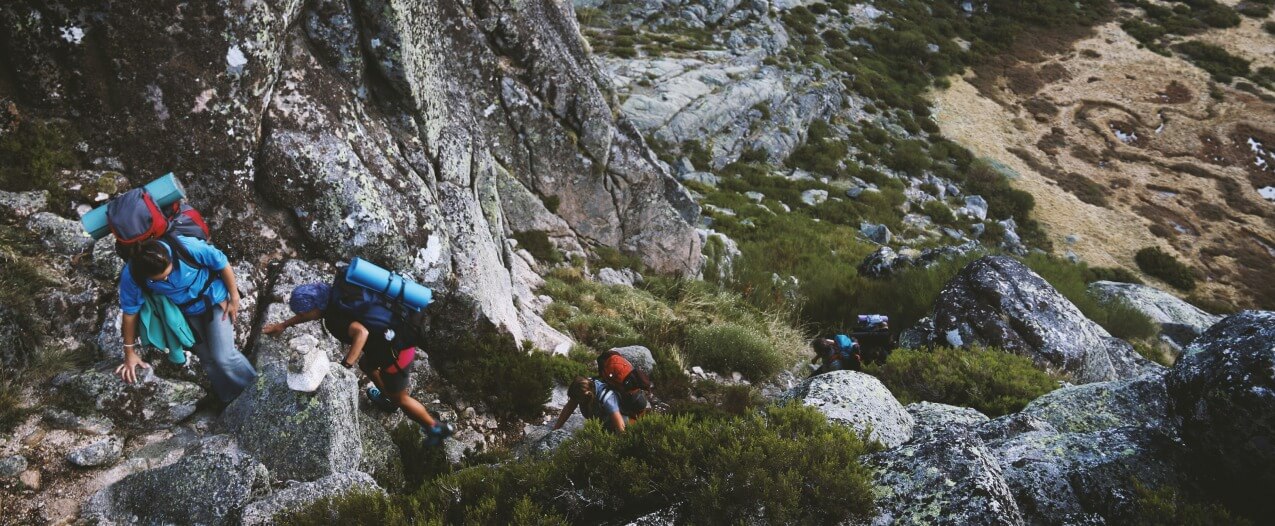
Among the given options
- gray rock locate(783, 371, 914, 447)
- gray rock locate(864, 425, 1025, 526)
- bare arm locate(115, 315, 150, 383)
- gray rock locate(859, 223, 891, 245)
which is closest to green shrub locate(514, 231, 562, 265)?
gray rock locate(783, 371, 914, 447)

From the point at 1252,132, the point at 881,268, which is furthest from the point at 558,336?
the point at 1252,132

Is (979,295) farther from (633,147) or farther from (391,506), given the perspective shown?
(391,506)

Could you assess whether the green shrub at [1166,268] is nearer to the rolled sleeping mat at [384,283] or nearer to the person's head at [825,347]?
the person's head at [825,347]

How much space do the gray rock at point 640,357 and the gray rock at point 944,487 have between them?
4.76 meters

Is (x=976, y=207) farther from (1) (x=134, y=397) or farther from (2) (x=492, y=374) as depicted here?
(1) (x=134, y=397)

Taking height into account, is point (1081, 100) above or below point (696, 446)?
below

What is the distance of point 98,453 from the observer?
4176mm

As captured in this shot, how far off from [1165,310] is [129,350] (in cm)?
2294

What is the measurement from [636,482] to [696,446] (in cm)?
47

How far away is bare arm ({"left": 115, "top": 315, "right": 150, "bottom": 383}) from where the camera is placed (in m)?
4.35

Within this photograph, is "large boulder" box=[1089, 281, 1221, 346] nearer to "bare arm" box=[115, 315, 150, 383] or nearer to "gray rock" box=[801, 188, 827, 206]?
"gray rock" box=[801, 188, 827, 206]

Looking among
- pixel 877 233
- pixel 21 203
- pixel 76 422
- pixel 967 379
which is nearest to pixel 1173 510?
pixel 967 379

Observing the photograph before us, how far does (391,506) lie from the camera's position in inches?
150

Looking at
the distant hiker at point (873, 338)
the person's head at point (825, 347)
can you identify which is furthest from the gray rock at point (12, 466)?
the distant hiker at point (873, 338)
